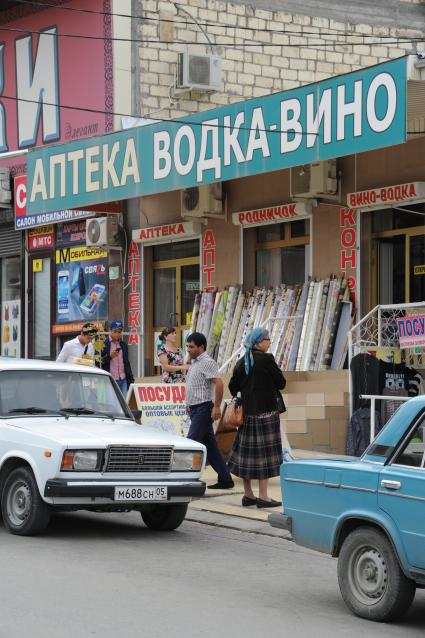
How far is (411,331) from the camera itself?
1603 cm

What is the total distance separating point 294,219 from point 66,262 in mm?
6669

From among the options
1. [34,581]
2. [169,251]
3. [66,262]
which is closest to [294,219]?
[169,251]

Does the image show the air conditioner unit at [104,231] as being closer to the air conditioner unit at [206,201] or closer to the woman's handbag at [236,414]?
the air conditioner unit at [206,201]

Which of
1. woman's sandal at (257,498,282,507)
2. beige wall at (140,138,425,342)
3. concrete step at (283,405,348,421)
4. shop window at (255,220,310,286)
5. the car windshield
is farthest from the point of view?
shop window at (255,220,310,286)

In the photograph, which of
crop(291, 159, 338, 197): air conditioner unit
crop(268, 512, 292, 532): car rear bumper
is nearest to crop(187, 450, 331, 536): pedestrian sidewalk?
crop(268, 512, 292, 532): car rear bumper

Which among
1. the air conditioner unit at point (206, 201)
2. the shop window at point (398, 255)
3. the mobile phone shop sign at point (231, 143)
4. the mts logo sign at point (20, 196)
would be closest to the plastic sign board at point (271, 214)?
the air conditioner unit at point (206, 201)

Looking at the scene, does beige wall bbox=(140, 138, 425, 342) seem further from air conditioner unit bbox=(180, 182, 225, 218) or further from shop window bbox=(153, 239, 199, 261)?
shop window bbox=(153, 239, 199, 261)

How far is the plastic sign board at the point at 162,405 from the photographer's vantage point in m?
15.7

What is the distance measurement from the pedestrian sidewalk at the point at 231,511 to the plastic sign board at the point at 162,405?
126cm

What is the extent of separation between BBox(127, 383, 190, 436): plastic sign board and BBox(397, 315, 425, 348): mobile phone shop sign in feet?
9.37

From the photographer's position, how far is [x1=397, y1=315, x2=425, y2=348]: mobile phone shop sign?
1584 cm

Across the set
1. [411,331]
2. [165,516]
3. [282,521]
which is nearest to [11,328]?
[411,331]

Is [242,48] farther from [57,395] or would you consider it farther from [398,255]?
[57,395]

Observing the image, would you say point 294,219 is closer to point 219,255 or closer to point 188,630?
point 219,255
